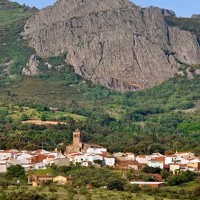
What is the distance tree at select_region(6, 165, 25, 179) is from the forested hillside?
773 inches

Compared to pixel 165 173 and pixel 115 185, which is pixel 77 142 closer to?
pixel 165 173

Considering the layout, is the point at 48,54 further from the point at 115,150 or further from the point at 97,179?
the point at 97,179

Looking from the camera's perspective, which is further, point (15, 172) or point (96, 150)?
point (96, 150)

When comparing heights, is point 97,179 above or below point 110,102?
below

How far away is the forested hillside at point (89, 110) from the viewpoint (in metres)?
115

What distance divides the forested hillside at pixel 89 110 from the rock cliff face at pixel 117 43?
3.14 m

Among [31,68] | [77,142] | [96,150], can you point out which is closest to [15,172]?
[96,150]

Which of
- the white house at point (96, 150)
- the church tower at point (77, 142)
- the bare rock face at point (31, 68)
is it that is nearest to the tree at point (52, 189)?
the white house at point (96, 150)

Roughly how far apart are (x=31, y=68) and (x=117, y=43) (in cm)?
1667

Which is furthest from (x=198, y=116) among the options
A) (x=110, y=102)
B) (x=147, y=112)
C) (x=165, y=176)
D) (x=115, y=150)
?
(x=165, y=176)

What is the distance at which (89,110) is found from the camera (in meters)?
148

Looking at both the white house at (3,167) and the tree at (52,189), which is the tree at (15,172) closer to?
the white house at (3,167)

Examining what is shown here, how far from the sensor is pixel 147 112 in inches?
5974

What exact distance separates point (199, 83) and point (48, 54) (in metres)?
31.0
